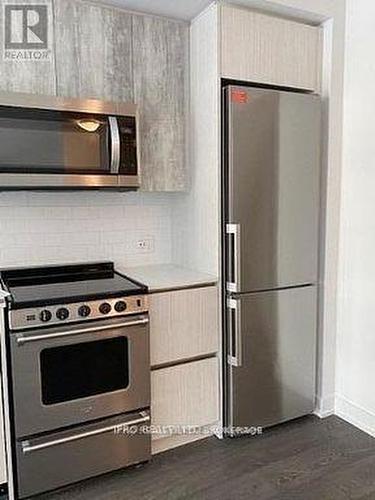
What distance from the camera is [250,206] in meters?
2.34

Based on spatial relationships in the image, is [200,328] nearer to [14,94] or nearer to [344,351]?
[344,351]

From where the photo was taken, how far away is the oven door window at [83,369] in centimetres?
196

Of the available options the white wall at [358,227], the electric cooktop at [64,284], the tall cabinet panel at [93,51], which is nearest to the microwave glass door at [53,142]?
the tall cabinet panel at [93,51]

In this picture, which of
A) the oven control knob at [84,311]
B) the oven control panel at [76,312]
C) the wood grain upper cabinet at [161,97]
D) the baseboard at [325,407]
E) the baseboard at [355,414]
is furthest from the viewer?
the baseboard at [325,407]

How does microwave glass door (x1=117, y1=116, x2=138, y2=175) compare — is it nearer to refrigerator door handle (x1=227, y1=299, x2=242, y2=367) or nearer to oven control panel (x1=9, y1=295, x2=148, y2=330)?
oven control panel (x1=9, y1=295, x2=148, y2=330)

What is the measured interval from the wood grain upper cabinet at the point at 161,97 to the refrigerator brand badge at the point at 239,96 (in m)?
0.41

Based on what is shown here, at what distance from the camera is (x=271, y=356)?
97.7 inches

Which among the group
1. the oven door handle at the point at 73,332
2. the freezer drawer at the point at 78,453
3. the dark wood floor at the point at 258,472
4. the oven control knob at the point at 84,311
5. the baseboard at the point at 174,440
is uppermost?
the oven control knob at the point at 84,311

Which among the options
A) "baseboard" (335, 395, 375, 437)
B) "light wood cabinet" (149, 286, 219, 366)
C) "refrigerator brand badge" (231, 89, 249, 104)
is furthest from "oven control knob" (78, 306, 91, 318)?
"baseboard" (335, 395, 375, 437)

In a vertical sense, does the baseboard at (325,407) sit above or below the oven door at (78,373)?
below

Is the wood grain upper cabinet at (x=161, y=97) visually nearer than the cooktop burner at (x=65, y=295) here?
No

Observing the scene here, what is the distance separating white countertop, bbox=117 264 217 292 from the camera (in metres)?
2.26

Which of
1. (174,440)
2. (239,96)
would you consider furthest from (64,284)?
(239,96)

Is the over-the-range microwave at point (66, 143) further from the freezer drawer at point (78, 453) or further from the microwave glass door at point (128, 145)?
the freezer drawer at point (78, 453)
